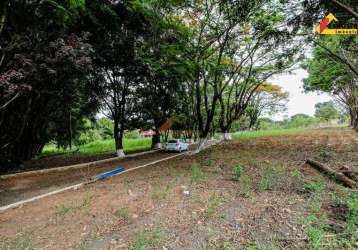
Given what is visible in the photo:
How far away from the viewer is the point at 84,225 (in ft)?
14.1

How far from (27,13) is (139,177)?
22.3ft

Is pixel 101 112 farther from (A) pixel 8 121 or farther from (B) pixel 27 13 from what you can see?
(B) pixel 27 13

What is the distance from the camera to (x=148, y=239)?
3549mm

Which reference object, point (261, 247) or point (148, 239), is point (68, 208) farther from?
point (261, 247)

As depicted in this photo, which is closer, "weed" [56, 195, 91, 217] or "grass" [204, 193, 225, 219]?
"grass" [204, 193, 225, 219]

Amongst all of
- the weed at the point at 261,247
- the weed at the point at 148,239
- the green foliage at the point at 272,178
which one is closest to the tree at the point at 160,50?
the green foliage at the point at 272,178

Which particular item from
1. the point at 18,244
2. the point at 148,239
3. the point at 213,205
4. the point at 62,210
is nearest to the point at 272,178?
the point at 213,205

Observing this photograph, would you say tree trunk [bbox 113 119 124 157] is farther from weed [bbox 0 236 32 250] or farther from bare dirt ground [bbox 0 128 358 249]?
weed [bbox 0 236 32 250]

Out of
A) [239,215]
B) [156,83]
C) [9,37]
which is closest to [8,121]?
[9,37]

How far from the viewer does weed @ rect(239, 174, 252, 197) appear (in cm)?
538

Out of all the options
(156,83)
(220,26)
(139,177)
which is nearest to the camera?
(139,177)

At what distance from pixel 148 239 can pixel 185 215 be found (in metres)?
1.06

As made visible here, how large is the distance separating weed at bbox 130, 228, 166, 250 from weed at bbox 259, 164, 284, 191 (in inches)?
118

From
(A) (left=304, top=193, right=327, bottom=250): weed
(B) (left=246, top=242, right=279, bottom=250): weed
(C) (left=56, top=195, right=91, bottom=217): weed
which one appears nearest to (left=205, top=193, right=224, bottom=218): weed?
(B) (left=246, top=242, right=279, bottom=250): weed
